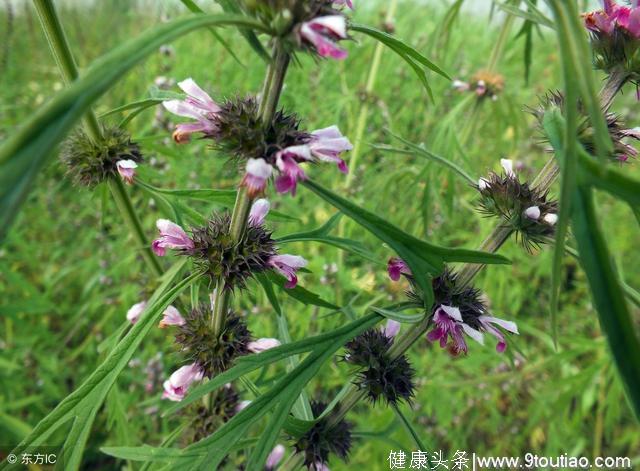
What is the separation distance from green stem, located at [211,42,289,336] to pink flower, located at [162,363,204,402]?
70mm

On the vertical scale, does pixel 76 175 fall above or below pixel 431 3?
below

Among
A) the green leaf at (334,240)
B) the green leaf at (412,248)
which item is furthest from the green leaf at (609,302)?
the green leaf at (334,240)

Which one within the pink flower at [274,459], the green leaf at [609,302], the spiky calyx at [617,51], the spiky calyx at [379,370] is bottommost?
the green leaf at [609,302]

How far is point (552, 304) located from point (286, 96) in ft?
6.03

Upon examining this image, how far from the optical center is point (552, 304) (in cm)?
49

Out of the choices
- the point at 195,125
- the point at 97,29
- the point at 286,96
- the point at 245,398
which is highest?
the point at 97,29

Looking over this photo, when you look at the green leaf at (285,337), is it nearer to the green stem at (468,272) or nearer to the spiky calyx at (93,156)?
the green stem at (468,272)

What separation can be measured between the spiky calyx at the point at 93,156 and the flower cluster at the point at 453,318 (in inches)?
22.3

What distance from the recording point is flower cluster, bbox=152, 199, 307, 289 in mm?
759

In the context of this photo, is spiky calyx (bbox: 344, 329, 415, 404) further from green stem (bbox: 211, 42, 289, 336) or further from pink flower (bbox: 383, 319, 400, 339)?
green stem (bbox: 211, 42, 289, 336)

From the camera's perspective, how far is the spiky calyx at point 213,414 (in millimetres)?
987

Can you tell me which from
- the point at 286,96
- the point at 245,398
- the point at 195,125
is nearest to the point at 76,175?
the point at 195,125

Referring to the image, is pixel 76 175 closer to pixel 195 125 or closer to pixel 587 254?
pixel 195 125

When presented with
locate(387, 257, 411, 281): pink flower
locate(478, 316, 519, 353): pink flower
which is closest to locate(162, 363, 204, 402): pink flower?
locate(387, 257, 411, 281): pink flower
